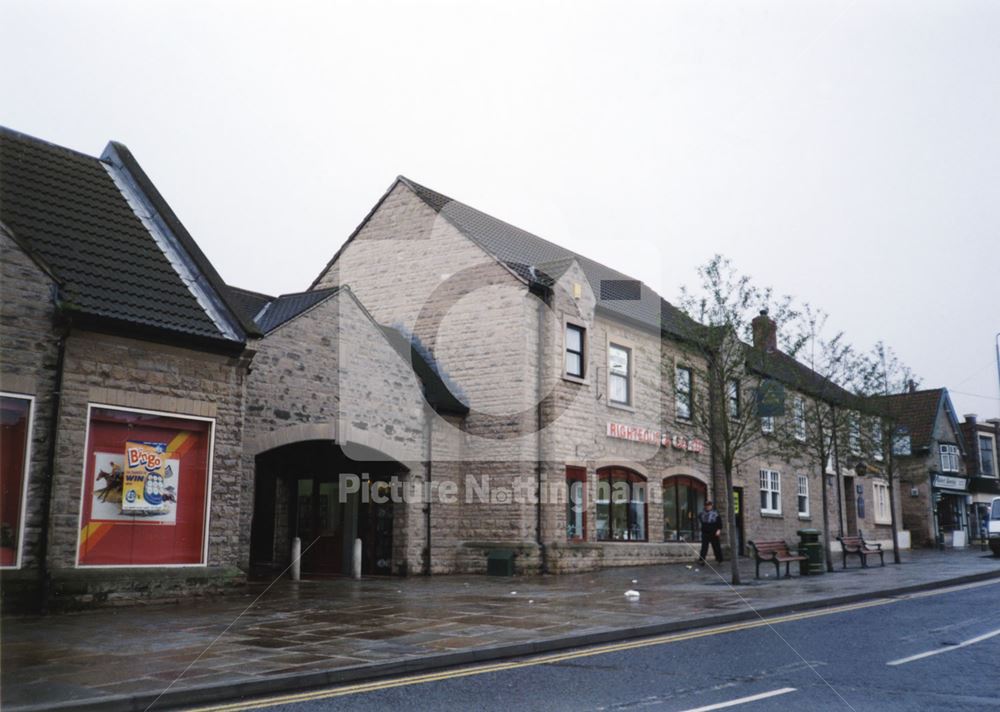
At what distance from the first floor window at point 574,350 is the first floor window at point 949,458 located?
32.6m

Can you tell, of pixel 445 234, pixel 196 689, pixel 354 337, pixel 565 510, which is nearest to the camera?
pixel 196 689

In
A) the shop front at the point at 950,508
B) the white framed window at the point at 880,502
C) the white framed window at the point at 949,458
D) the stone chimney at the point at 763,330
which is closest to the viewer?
the stone chimney at the point at 763,330

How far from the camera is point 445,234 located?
25.0m

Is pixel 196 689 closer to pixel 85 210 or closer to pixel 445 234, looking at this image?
pixel 85 210

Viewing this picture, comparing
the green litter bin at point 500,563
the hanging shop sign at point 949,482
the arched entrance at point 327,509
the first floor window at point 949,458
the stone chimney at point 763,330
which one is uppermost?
the stone chimney at point 763,330

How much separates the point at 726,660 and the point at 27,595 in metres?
9.58

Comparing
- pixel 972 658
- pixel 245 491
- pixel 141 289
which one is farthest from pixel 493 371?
pixel 972 658

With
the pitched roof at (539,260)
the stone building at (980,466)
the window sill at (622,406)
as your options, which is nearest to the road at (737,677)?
the pitched roof at (539,260)

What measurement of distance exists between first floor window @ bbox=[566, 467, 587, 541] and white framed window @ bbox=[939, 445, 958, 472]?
32.3m

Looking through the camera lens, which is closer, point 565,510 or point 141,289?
point 141,289

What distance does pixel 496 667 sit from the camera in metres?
9.16

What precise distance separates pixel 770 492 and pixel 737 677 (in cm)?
2652

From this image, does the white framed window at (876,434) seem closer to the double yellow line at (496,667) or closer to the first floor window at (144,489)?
the double yellow line at (496,667)

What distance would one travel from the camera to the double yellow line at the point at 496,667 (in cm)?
745
